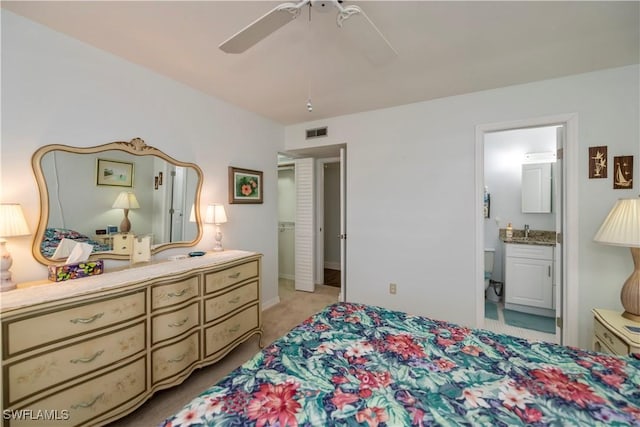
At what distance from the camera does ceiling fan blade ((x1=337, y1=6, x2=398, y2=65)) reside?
1.27 metres

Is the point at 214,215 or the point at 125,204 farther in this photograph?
the point at 214,215

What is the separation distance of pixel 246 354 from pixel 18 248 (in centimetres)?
182

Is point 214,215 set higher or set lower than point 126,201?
lower

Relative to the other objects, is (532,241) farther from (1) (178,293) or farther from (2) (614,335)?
(1) (178,293)

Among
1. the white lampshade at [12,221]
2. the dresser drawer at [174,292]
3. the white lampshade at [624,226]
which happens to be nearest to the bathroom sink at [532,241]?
the white lampshade at [624,226]

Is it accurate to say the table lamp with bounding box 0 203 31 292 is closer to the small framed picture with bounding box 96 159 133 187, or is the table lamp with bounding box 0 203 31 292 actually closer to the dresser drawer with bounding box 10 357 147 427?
the small framed picture with bounding box 96 159 133 187

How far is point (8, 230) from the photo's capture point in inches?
56.5

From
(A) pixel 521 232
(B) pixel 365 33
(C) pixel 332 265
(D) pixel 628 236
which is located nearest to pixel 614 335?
(D) pixel 628 236

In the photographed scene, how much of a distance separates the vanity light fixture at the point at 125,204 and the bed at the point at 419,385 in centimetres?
166

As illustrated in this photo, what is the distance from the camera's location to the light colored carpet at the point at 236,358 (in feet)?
5.56

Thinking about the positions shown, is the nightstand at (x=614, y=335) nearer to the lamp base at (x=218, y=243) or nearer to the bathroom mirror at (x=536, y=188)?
Result: the bathroom mirror at (x=536, y=188)

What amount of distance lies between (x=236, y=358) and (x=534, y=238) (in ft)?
12.7

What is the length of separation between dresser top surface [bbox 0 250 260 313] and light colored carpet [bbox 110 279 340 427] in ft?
2.95

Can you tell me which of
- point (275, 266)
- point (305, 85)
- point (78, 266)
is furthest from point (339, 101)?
point (78, 266)
